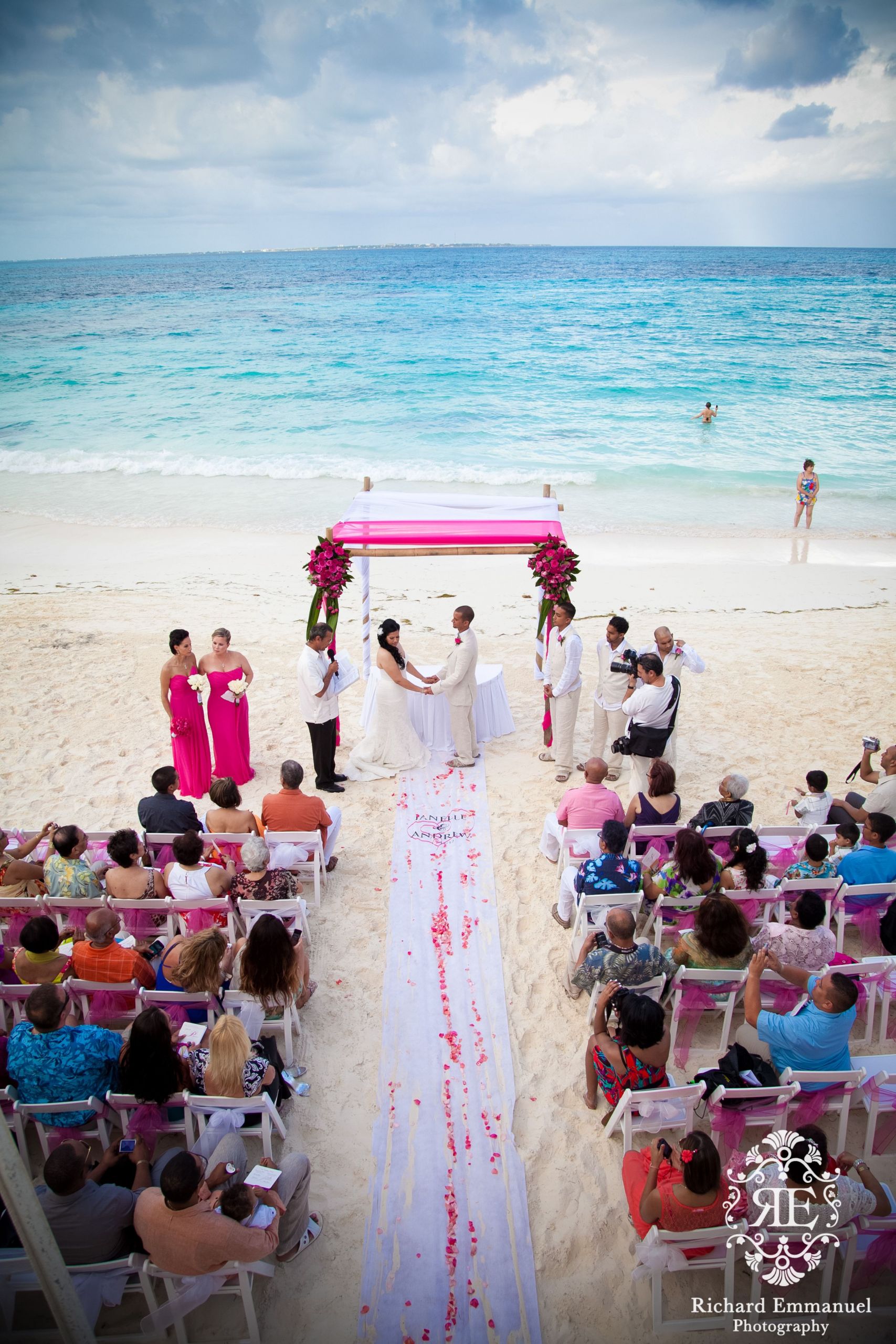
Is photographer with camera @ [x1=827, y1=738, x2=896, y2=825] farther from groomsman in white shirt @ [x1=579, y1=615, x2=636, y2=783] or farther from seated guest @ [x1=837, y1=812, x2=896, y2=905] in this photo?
groomsman in white shirt @ [x1=579, y1=615, x2=636, y2=783]

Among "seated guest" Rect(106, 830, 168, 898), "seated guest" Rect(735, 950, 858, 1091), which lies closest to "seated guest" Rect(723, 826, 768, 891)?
"seated guest" Rect(735, 950, 858, 1091)

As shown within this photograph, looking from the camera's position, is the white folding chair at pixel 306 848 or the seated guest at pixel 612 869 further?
the white folding chair at pixel 306 848

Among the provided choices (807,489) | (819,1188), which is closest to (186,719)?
(819,1188)

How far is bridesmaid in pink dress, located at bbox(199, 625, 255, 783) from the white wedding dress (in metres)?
1.14

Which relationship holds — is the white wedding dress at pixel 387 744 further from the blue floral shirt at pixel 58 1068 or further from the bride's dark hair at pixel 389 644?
the blue floral shirt at pixel 58 1068

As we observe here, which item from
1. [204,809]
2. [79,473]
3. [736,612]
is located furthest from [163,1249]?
[79,473]

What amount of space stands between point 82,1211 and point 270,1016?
1488 mm

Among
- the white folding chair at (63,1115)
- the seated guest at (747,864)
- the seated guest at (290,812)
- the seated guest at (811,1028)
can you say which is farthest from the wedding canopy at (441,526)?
the white folding chair at (63,1115)

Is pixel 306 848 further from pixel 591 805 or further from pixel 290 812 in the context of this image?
pixel 591 805

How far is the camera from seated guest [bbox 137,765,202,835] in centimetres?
615

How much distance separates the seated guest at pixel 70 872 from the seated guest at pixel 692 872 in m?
3.97

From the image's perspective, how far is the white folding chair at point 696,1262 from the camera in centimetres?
347

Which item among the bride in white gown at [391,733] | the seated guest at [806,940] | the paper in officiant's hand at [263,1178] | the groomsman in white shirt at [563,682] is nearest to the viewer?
the paper in officiant's hand at [263,1178]

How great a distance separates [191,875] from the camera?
5.44 metres
